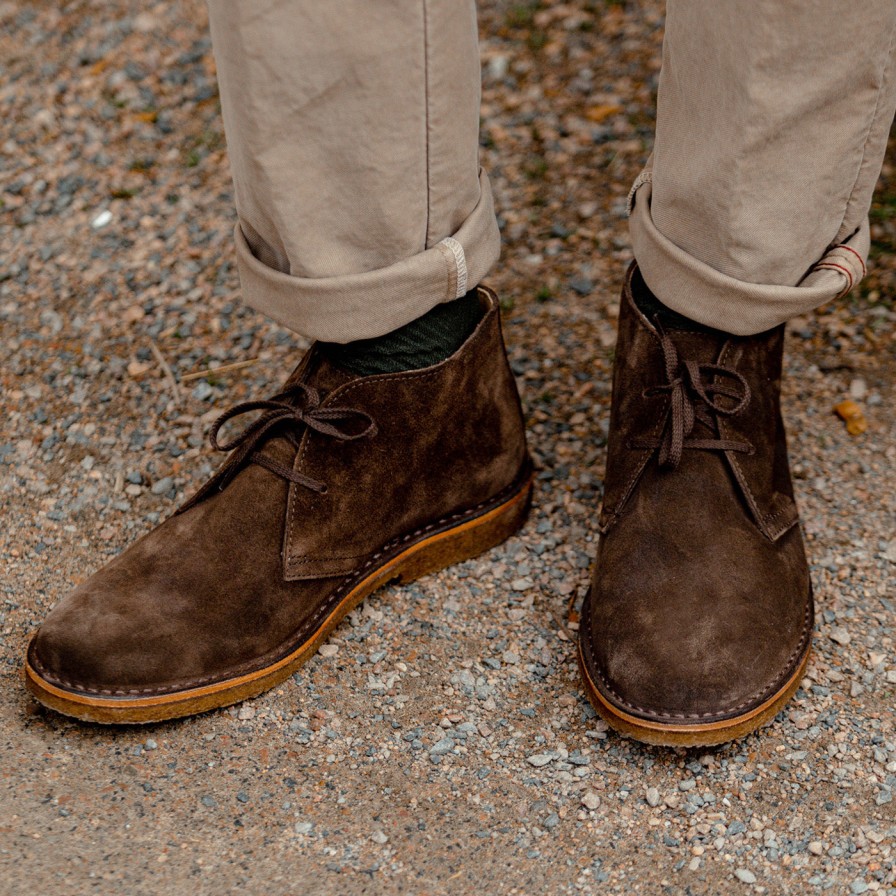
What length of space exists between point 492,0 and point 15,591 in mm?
2172

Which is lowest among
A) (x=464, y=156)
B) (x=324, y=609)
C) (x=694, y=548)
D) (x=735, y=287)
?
(x=324, y=609)

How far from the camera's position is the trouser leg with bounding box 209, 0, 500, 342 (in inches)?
46.4

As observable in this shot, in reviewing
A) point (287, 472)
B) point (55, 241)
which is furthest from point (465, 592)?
point (55, 241)

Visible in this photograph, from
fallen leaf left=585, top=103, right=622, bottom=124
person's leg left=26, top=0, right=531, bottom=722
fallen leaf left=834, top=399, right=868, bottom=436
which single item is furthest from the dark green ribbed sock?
fallen leaf left=585, top=103, right=622, bottom=124

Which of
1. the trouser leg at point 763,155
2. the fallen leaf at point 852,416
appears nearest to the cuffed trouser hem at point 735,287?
the trouser leg at point 763,155

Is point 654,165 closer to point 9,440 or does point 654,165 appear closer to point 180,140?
point 9,440

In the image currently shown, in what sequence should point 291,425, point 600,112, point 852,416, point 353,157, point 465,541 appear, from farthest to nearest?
point 600,112, point 852,416, point 465,541, point 291,425, point 353,157

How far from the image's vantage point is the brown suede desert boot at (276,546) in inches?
54.3

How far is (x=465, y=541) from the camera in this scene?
1.67 m

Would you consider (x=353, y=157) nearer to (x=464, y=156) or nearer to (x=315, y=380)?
(x=464, y=156)

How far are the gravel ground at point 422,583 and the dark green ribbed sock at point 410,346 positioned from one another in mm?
384

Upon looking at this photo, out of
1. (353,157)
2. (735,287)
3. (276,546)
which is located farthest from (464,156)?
(276,546)

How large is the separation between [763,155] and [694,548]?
517 millimetres

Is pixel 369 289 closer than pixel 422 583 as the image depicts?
Yes
